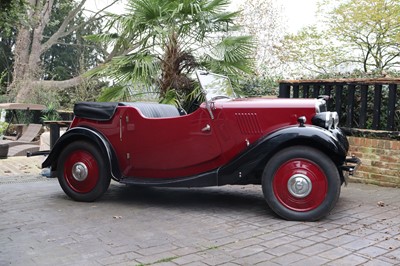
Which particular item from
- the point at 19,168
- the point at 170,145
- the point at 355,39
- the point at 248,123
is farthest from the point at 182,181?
the point at 355,39

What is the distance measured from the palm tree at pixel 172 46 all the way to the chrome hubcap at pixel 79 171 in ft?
8.98

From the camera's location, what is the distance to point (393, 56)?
13.1 meters

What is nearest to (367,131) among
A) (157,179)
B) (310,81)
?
(310,81)

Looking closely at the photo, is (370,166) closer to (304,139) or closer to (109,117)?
(304,139)

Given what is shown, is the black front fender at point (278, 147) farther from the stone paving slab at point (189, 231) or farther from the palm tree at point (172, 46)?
the palm tree at point (172, 46)

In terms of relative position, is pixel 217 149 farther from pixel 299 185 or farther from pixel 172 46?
pixel 172 46

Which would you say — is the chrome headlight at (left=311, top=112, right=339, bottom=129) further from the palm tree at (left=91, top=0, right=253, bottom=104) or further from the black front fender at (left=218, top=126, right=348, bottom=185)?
the palm tree at (left=91, top=0, right=253, bottom=104)

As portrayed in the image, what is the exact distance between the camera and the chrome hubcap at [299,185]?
4.14 metres

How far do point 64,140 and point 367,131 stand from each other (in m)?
4.36

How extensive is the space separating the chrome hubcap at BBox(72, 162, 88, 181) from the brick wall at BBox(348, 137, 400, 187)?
3974mm

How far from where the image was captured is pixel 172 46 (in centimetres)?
784

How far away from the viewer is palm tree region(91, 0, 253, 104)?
767cm

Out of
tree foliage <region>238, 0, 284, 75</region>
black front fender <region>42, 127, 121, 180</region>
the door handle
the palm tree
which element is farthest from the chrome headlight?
tree foliage <region>238, 0, 284, 75</region>

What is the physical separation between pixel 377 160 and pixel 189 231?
352 cm
